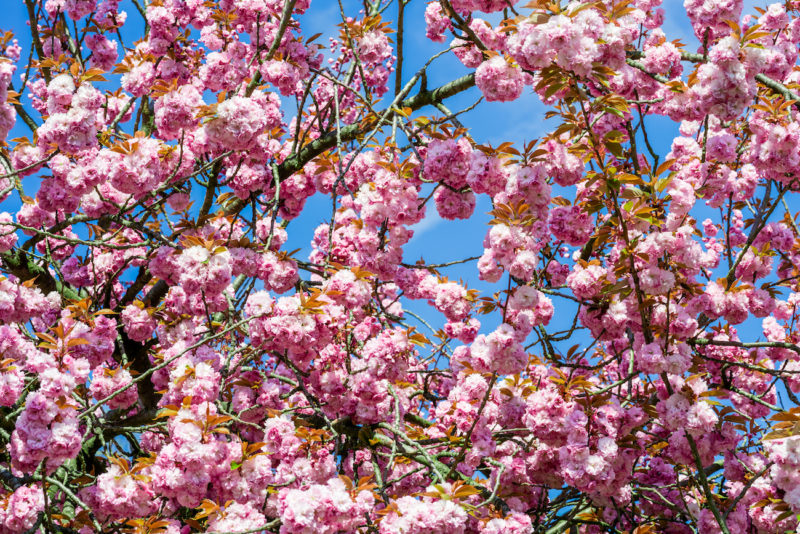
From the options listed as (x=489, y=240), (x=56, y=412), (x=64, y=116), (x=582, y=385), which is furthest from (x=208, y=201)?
(x=582, y=385)

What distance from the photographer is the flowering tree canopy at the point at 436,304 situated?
3.40 m

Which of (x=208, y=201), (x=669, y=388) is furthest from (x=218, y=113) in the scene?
(x=669, y=388)

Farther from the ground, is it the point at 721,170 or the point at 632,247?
the point at 721,170

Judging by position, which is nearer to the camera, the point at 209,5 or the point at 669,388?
the point at 669,388

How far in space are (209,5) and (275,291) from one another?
2957mm

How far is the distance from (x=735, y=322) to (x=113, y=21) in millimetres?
6274

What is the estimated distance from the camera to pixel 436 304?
407 centimetres

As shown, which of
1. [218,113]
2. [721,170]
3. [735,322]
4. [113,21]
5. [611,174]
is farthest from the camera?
[113,21]

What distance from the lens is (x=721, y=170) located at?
4.88m

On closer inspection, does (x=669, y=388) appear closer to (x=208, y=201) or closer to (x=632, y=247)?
(x=632, y=247)

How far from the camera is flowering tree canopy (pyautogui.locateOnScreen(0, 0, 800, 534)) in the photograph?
3.40 m

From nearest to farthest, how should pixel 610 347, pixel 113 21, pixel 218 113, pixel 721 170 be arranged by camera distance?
pixel 218 113
pixel 721 170
pixel 610 347
pixel 113 21

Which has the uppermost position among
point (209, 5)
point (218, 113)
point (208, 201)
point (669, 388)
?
point (209, 5)

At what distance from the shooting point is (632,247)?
150 inches
